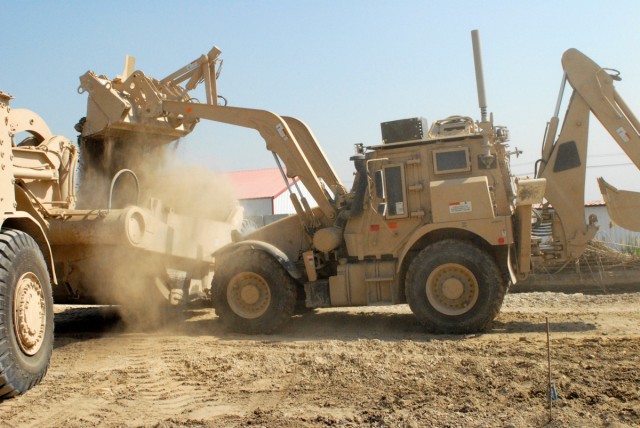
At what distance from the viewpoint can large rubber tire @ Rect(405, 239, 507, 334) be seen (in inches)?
353

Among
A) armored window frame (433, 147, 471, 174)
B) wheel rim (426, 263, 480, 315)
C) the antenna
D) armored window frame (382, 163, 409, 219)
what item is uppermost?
the antenna

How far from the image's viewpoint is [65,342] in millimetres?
9477

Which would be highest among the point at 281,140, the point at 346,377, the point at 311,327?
the point at 281,140

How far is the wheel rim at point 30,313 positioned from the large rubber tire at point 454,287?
15.4 ft

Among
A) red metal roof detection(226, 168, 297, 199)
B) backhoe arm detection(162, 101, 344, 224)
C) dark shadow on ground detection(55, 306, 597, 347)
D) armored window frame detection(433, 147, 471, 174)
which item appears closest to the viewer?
dark shadow on ground detection(55, 306, 597, 347)

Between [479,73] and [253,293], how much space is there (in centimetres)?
456

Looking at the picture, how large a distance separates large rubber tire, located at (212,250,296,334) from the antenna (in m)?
3.63

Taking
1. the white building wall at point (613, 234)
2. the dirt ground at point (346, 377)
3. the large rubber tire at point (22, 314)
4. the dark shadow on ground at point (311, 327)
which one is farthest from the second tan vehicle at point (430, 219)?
the white building wall at point (613, 234)

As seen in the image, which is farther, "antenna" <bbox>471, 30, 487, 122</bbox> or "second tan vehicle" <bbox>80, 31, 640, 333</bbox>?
"antenna" <bbox>471, 30, 487, 122</bbox>

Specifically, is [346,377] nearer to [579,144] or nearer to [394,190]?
[394,190]

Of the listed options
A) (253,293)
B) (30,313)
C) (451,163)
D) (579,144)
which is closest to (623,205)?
(579,144)

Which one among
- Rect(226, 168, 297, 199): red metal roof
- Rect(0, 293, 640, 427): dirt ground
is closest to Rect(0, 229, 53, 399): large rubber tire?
Rect(0, 293, 640, 427): dirt ground

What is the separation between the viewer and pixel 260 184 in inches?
1410

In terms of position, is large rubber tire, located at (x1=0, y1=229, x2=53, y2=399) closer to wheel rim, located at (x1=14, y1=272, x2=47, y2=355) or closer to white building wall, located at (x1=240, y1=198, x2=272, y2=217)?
wheel rim, located at (x1=14, y1=272, x2=47, y2=355)
